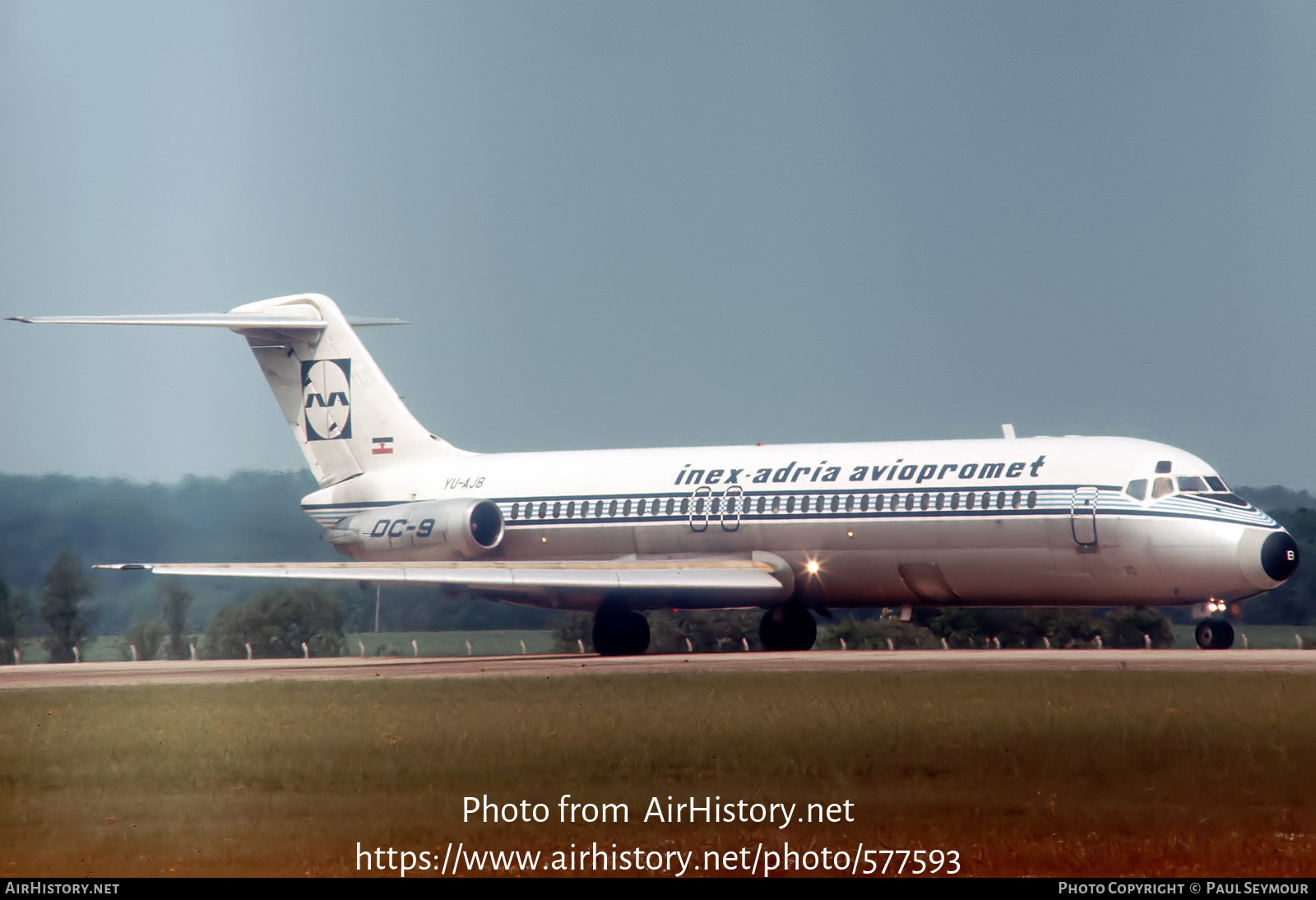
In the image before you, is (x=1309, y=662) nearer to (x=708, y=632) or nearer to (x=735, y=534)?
(x=735, y=534)

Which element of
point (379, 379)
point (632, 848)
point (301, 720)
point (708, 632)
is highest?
point (379, 379)

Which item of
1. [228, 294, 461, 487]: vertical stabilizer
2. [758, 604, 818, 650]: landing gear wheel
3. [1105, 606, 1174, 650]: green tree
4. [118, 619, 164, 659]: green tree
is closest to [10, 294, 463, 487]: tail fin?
[228, 294, 461, 487]: vertical stabilizer

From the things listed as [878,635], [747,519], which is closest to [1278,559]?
[747,519]

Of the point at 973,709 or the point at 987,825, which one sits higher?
the point at 973,709

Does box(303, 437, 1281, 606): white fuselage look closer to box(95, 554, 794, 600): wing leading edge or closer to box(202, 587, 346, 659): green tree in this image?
box(95, 554, 794, 600): wing leading edge

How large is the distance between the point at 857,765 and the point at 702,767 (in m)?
1.38

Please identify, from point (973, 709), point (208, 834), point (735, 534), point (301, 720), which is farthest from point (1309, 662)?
point (208, 834)

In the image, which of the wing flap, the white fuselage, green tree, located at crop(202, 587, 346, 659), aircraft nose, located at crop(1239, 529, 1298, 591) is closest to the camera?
aircraft nose, located at crop(1239, 529, 1298, 591)

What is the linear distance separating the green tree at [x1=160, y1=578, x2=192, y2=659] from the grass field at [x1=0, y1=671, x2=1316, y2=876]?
48.7 feet

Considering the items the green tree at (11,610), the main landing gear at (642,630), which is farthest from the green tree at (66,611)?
the main landing gear at (642,630)

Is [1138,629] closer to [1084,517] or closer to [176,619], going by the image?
[1084,517]

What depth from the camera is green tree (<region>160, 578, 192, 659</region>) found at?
37.9 metres

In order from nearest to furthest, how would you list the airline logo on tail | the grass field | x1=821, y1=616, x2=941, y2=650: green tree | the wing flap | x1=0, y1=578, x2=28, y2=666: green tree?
the grass field
x1=0, y1=578, x2=28, y2=666: green tree
the wing flap
x1=821, y1=616, x2=941, y2=650: green tree
the airline logo on tail

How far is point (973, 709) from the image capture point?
1889cm
